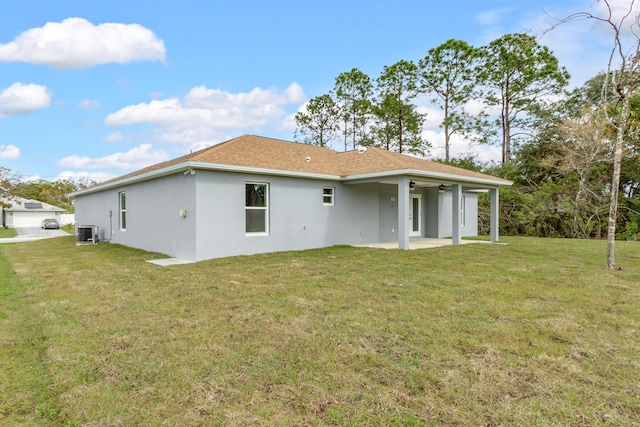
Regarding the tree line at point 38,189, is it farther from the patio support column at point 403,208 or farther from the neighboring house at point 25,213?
the patio support column at point 403,208

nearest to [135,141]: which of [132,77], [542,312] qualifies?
[132,77]

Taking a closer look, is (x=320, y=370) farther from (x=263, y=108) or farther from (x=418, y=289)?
(x=263, y=108)

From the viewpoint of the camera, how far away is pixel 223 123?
2330 centimetres

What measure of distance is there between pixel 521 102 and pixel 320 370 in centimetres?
2568

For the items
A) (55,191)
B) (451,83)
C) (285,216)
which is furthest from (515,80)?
(55,191)

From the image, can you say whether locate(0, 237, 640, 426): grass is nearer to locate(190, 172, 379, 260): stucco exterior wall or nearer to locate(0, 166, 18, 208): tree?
locate(190, 172, 379, 260): stucco exterior wall

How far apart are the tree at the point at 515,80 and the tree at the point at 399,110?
4.74 metres

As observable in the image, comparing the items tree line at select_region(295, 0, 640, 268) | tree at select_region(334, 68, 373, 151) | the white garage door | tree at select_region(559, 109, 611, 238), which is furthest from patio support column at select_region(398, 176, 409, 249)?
the white garage door

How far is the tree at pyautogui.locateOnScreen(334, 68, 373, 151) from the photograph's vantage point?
2756 cm

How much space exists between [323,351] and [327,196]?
9.13 metres

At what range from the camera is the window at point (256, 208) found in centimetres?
1048

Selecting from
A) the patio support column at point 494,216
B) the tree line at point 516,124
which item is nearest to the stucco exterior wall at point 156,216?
the patio support column at point 494,216

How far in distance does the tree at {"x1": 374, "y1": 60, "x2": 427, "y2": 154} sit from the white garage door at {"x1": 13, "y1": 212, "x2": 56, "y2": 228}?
39.0 meters

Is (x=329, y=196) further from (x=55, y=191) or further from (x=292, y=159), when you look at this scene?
(x=55, y=191)
